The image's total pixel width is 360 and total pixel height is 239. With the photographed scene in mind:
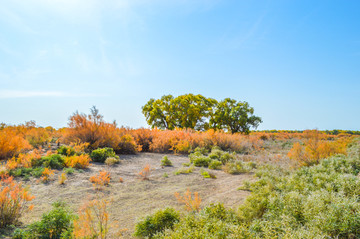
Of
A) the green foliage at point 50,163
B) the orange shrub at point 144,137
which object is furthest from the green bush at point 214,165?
the orange shrub at point 144,137

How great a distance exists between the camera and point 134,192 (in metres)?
4.96

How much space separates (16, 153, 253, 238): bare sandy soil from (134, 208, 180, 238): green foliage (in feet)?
0.54

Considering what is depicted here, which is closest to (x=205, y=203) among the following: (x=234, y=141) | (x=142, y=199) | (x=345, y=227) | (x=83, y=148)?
(x=142, y=199)

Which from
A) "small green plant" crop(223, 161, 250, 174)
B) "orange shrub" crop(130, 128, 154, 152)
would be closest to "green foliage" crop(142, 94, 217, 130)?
"orange shrub" crop(130, 128, 154, 152)

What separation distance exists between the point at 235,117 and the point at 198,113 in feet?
16.1

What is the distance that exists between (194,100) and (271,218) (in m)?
27.0

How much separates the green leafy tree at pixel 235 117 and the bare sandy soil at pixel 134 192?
18799 mm

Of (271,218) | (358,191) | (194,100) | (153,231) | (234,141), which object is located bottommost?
(153,231)

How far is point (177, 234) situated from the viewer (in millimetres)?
2576

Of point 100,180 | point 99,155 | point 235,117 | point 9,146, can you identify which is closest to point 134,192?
point 100,180

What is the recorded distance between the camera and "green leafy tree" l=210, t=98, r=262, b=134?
81.7 feet

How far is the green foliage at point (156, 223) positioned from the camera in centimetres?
305

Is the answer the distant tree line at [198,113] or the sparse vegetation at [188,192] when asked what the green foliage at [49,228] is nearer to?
the sparse vegetation at [188,192]

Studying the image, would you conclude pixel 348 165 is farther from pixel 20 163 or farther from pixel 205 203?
pixel 20 163
